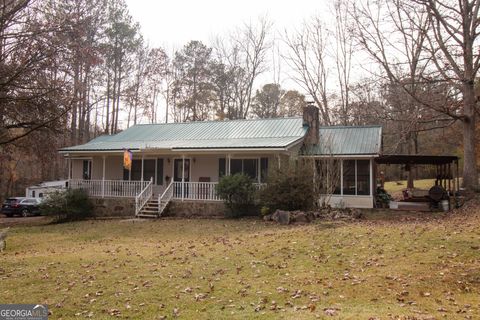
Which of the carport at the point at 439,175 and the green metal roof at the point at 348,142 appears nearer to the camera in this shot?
the carport at the point at 439,175

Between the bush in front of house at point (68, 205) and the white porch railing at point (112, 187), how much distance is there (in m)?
0.78

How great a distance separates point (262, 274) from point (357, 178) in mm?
13374

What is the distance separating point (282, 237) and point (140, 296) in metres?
5.81

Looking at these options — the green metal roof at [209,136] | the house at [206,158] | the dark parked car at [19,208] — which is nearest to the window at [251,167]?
the house at [206,158]

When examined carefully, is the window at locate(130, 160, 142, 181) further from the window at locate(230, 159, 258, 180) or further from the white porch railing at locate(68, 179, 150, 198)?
the window at locate(230, 159, 258, 180)

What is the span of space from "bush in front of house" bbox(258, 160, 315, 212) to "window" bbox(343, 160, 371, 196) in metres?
4.43

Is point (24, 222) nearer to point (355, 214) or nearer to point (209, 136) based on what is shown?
point (209, 136)

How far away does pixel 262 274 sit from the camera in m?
8.11

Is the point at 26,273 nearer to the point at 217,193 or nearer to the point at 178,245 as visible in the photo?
the point at 178,245

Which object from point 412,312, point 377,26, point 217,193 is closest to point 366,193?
point 217,193

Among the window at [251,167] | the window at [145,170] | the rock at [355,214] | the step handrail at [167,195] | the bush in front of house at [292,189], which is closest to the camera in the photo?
the bush in front of house at [292,189]

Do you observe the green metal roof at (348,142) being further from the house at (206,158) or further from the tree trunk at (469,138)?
the tree trunk at (469,138)

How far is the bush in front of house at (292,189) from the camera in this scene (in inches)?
642

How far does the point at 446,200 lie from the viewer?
61.0ft
